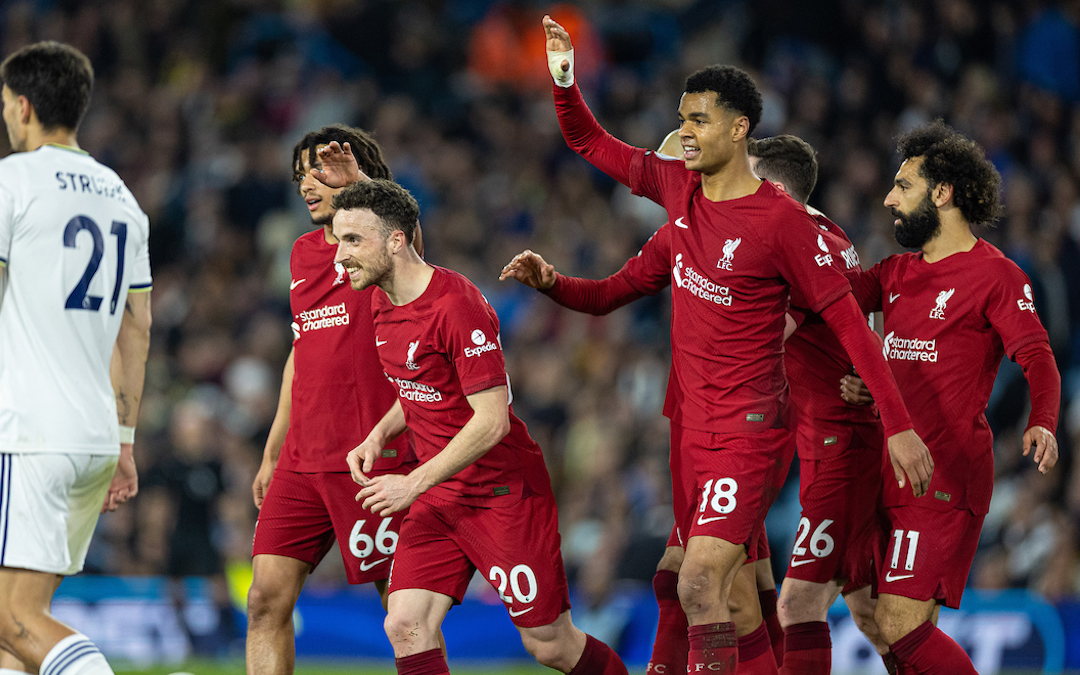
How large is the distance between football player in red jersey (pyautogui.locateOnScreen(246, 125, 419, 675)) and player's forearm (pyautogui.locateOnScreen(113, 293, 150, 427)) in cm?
79

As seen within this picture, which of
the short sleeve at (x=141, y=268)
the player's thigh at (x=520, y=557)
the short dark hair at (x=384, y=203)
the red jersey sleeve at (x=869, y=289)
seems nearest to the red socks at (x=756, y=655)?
the player's thigh at (x=520, y=557)

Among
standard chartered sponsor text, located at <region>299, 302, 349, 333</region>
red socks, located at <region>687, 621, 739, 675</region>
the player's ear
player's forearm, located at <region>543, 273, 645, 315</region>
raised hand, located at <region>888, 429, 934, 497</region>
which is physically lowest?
red socks, located at <region>687, 621, 739, 675</region>

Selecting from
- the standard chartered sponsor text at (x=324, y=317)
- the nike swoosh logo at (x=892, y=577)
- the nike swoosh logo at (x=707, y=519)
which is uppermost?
the standard chartered sponsor text at (x=324, y=317)

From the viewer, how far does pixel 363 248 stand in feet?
18.2

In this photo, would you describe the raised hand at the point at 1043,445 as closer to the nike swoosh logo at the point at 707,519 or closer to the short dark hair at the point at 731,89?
the nike swoosh logo at the point at 707,519

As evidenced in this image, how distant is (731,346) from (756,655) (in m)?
1.37

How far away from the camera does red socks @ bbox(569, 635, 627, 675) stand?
569 centimetres

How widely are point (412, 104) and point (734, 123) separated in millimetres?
10078

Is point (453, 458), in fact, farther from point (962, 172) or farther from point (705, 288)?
point (962, 172)

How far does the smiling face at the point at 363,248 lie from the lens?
5555mm

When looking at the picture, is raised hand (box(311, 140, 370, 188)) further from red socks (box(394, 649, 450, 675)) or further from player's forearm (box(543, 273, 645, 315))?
red socks (box(394, 649, 450, 675))

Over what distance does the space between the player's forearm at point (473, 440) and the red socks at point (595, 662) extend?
105 centimetres

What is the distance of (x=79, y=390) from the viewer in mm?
5289

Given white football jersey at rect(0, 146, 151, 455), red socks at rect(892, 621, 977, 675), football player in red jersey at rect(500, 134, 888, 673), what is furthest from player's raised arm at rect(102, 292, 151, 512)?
red socks at rect(892, 621, 977, 675)
